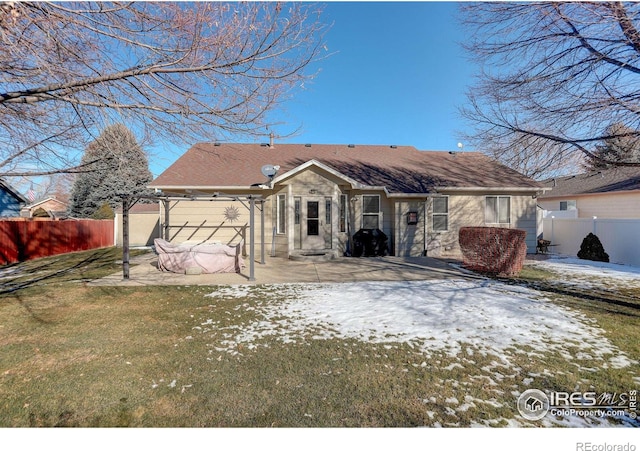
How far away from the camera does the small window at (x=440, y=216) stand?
1299cm

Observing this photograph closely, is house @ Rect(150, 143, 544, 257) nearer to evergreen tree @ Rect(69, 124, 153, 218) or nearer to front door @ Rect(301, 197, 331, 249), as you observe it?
front door @ Rect(301, 197, 331, 249)

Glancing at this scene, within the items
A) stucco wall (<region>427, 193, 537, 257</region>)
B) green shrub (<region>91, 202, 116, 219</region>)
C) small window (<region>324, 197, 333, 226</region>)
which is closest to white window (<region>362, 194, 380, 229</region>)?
small window (<region>324, 197, 333, 226</region>)

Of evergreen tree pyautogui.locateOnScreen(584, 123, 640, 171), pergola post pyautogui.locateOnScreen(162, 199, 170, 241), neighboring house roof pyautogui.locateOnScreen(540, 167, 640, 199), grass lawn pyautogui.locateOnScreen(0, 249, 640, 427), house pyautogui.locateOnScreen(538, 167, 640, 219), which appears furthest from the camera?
neighboring house roof pyautogui.locateOnScreen(540, 167, 640, 199)

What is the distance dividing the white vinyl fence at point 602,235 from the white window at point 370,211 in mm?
8572

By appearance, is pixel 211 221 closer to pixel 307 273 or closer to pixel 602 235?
pixel 307 273

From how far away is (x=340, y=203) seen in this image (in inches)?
483

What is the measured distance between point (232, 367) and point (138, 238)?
1922 cm

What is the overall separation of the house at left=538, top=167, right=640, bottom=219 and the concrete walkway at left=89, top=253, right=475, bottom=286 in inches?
414

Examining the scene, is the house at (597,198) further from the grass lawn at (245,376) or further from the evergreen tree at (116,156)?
the evergreen tree at (116,156)

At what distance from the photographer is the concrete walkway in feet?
26.3

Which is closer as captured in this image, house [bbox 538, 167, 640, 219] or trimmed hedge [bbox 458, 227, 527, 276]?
trimmed hedge [bbox 458, 227, 527, 276]

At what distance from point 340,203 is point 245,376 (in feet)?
31.2

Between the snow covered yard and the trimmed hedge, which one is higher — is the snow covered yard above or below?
below
